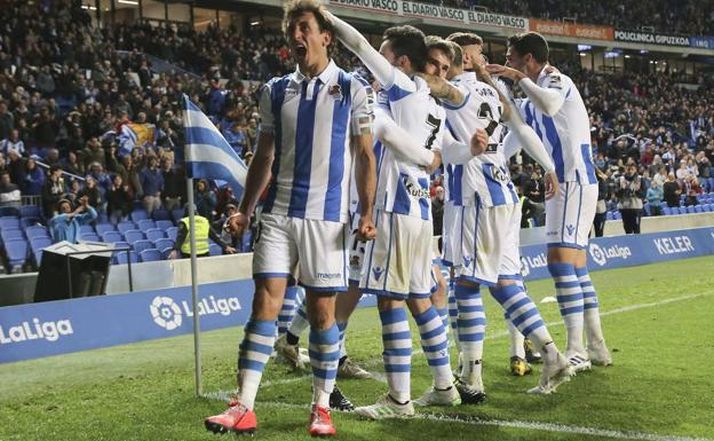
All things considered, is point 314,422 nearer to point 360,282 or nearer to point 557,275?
point 360,282

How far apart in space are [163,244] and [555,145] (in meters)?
9.74

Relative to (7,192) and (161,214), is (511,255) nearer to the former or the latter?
(7,192)

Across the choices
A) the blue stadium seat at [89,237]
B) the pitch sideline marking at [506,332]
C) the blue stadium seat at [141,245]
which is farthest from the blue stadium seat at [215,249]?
the pitch sideline marking at [506,332]

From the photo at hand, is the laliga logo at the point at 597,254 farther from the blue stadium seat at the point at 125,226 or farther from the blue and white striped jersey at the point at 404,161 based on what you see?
the blue and white striped jersey at the point at 404,161

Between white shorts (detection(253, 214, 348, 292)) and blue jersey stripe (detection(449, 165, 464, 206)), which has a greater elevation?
blue jersey stripe (detection(449, 165, 464, 206))

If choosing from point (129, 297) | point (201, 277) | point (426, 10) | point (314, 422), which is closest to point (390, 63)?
point (314, 422)

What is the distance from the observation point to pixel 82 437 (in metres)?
5.06

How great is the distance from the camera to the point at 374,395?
6.05 m

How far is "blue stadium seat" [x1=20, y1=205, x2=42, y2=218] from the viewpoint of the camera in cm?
1534

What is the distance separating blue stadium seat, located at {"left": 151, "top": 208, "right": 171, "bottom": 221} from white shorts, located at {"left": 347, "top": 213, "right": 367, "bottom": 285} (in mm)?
11881

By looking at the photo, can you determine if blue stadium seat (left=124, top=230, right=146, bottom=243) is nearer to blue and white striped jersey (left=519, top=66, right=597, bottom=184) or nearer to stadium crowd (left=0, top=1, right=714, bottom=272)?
stadium crowd (left=0, top=1, right=714, bottom=272)

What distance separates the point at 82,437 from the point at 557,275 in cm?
370

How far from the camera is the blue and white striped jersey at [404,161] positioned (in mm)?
5301

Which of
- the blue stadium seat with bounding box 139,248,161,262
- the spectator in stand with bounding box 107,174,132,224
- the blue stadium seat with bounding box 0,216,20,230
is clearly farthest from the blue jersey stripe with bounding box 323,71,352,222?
the spectator in stand with bounding box 107,174,132,224
